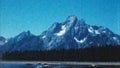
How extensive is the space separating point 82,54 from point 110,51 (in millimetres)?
7296

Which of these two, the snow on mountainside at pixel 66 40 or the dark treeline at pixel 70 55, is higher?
the snow on mountainside at pixel 66 40

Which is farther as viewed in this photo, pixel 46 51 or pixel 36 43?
pixel 36 43

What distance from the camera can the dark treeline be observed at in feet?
260

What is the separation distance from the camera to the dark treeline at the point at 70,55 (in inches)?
Answer: 3120

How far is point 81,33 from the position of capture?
12162cm

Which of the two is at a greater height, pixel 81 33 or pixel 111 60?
pixel 81 33

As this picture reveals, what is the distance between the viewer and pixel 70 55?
275 ft

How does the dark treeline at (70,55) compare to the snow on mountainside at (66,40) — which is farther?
the snow on mountainside at (66,40)

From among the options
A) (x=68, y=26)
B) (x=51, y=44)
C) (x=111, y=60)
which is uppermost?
(x=68, y=26)

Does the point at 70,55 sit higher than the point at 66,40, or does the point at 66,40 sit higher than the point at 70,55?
the point at 66,40

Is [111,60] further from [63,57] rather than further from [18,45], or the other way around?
[18,45]

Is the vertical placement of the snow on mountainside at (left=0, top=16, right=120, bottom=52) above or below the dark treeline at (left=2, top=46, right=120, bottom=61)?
above

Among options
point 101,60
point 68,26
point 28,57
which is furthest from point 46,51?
point 68,26

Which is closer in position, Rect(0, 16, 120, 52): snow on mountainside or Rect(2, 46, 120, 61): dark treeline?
Rect(2, 46, 120, 61): dark treeline
